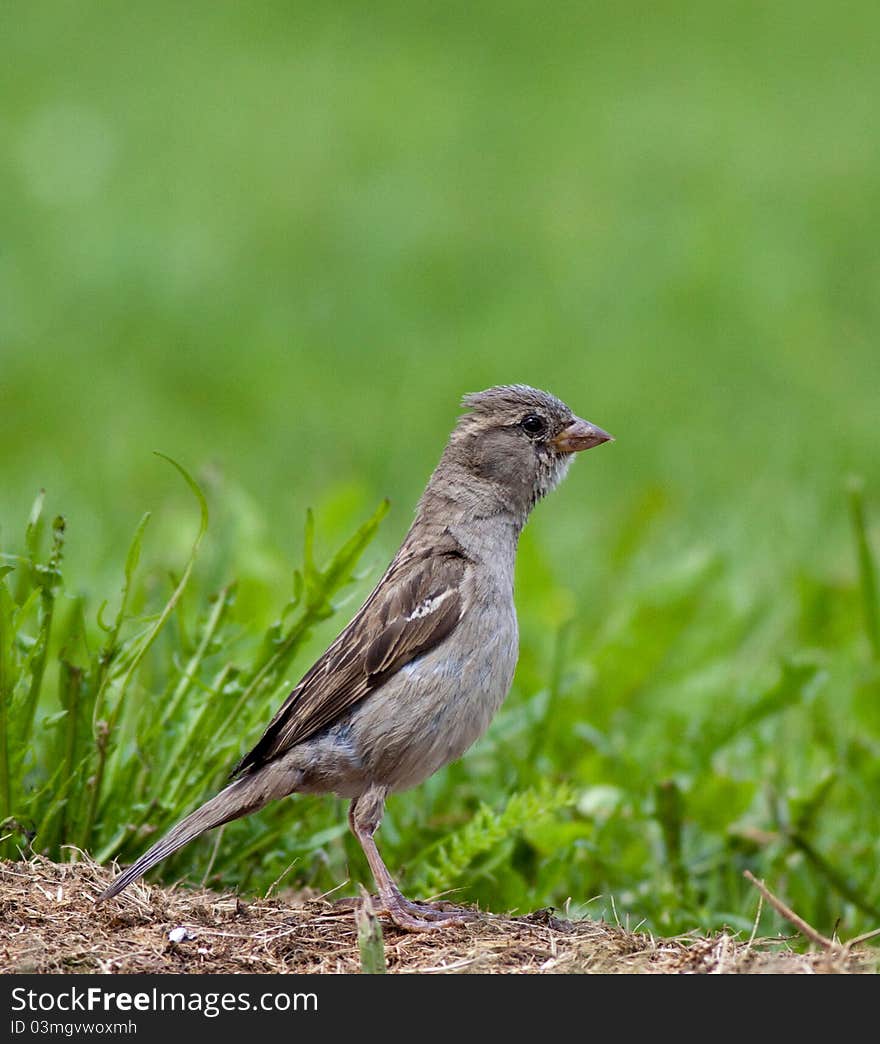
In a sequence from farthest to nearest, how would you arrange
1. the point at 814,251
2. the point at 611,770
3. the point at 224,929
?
the point at 814,251, the point at 611,770, the point at 224,929

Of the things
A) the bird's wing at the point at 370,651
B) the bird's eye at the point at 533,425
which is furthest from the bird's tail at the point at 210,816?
the bird's eye at the point at 533,425

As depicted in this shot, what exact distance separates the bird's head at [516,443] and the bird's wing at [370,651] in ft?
1.46

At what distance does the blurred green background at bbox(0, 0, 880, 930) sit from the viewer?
6.66m

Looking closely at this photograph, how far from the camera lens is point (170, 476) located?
970 centimetres

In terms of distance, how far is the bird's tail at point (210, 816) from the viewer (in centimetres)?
399

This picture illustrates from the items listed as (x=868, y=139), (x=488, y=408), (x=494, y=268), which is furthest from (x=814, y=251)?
(x=488, y=408)

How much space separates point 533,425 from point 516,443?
0.09 metres

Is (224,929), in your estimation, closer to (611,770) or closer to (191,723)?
(191,723)

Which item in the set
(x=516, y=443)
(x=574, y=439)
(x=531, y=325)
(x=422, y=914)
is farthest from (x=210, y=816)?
(x=531, y=325)

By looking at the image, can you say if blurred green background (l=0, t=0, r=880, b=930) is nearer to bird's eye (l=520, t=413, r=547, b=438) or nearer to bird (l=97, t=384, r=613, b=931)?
bird (l=97, t=384, r=613, b=931)

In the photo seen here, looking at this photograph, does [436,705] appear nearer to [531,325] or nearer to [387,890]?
[387,890]

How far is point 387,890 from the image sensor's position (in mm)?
4172

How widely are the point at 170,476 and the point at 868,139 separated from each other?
9573 mm

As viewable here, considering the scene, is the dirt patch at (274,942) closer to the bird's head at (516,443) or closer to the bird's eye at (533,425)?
the bird's head at (516,443)
